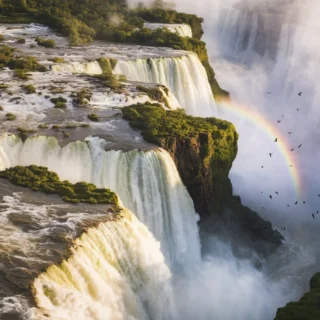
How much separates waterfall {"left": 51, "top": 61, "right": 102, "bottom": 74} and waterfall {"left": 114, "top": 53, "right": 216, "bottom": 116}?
148 cm

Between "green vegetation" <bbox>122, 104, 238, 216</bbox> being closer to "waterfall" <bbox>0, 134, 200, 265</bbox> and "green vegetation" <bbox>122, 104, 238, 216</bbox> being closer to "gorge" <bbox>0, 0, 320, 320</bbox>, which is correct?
"gorge" <bbox>0, 0, 320, 320</bbox>

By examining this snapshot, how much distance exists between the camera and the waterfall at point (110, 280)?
51.5ft

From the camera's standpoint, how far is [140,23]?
58.3 metres

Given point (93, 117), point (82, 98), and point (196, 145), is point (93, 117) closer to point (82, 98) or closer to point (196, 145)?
point (82, 98)

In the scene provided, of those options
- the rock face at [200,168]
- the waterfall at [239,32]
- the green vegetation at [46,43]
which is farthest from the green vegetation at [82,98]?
the waterfall at [239,32]

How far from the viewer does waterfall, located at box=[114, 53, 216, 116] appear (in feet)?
136

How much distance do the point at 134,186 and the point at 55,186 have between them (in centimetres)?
398

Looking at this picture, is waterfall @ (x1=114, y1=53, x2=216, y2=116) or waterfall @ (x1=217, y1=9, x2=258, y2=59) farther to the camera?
waterfall @ (x1=217, y1=9, x2=258, y2=59)

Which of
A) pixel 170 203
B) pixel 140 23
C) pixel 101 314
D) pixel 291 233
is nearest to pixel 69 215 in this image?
pixel 101 314

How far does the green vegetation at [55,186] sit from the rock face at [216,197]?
5.92 meters

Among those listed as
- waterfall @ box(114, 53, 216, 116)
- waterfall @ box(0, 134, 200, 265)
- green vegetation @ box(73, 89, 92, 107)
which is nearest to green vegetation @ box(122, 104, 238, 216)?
waterfall @ box(0, 134, 200, 265)

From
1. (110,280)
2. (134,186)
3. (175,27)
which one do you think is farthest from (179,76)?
(110,280)

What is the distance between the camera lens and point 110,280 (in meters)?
18.1

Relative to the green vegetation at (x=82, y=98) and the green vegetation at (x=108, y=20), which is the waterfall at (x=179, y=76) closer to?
the green vegetation at (x=108, y=20)
